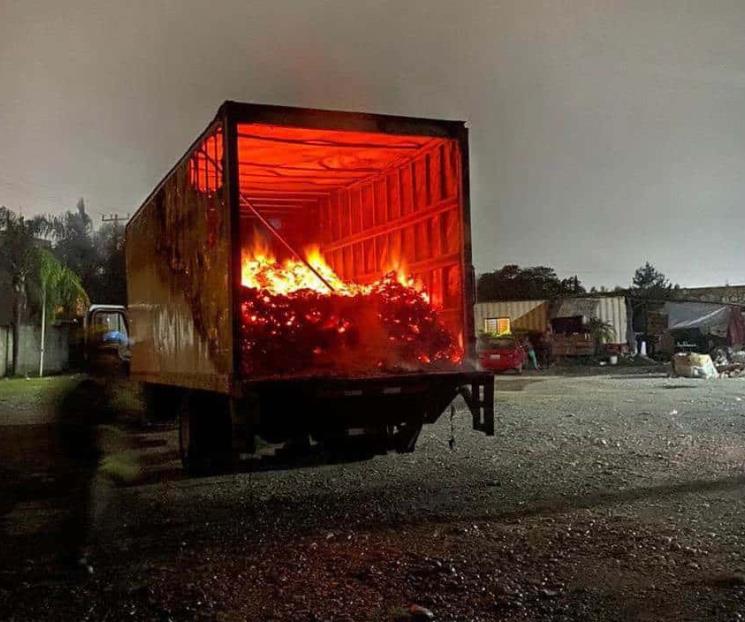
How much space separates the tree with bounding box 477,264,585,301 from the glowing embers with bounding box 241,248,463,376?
4669cm

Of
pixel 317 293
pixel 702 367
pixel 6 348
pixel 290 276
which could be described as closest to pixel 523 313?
pixel 702 367

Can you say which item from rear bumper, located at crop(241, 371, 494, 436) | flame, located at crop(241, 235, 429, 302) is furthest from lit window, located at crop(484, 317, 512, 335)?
rear bumper, located at crop(241, 371, 494, 436)

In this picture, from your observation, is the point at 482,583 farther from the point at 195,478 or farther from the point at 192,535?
the point at 195,478

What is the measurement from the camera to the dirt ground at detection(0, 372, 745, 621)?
4750 mm

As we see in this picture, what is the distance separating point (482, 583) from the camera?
5.04 m

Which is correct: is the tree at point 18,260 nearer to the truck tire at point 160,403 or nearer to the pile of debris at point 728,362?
the truck tire at point 160,403

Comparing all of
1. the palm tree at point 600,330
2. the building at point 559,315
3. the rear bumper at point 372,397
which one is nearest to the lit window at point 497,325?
the building at point 559,315

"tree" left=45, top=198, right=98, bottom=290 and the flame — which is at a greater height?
"tree" left=45, top=198, right=98, bottom=290

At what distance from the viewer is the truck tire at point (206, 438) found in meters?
8.77

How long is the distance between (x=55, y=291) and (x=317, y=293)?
27.5m

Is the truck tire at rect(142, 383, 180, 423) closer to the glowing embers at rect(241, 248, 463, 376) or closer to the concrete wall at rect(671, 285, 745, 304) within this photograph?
the glowing embers at rect(241, 248, 463, 376)

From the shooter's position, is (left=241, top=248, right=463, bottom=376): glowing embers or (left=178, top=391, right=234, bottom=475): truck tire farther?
(left=178, top=391, right=234, bottom=475): truck tire

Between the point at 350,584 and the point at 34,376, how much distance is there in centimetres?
2859

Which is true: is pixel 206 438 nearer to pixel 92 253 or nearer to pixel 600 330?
pixel 600 330
